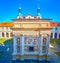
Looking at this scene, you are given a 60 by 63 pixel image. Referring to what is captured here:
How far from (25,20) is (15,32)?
2662mm

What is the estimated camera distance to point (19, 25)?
72.6ft

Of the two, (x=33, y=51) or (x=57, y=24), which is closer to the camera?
(x=33, y=51)

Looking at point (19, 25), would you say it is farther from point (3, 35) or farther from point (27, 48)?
point (3, 35)

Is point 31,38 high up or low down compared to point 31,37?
down

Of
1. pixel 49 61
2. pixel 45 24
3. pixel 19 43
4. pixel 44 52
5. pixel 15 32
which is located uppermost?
pixel 45 24

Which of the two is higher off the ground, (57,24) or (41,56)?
(57,24)

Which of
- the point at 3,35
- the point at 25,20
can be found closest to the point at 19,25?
the point at 25,20

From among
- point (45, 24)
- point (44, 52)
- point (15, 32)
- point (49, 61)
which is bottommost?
point (49, 61)

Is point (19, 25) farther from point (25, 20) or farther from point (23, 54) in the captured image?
point (23, 54)

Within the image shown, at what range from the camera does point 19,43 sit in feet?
73.0

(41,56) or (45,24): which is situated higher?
(45,24)

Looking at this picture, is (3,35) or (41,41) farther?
(3,35)

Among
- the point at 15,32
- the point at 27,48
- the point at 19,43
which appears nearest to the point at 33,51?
the point at 27,48

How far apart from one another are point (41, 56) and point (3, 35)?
3647 cm
